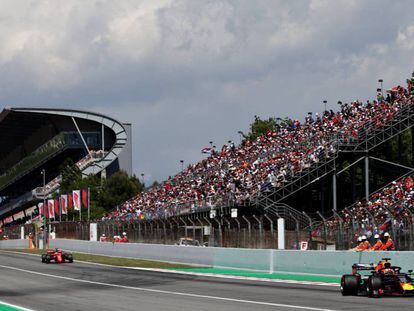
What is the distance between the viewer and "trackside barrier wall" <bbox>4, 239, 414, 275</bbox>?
26.2 m

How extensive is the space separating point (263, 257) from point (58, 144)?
7982 centimetres

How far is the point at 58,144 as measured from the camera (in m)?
110

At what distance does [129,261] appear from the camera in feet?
152

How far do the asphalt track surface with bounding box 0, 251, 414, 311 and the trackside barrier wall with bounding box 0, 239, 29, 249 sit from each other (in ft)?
164

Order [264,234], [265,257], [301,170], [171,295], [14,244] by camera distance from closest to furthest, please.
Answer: [171,295]
[265,257]
[264,234]
[301,170]
[14,244]

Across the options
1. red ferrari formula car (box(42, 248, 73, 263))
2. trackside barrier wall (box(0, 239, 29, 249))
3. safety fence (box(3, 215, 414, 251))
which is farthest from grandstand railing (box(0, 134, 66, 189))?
red ferrari formula car (box(42, 248, 73, 263))

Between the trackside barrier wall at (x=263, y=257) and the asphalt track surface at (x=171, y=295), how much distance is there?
256 centimetres

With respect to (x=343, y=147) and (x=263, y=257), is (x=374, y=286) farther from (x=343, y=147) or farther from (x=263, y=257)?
(x=343, y=147)

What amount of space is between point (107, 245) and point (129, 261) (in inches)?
326

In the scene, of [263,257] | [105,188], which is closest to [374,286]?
[263,257]

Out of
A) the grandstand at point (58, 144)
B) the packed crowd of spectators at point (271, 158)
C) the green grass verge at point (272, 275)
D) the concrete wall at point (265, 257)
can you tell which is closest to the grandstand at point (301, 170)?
the packed crowd of spectators at point (271, 158)

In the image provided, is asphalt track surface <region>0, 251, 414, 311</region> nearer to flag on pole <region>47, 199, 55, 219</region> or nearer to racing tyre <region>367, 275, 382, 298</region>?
racing tyre <region>367, 275, 382, 298</region>

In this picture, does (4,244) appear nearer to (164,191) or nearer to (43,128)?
(164,191)

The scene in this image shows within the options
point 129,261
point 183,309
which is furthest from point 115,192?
point 183,309
